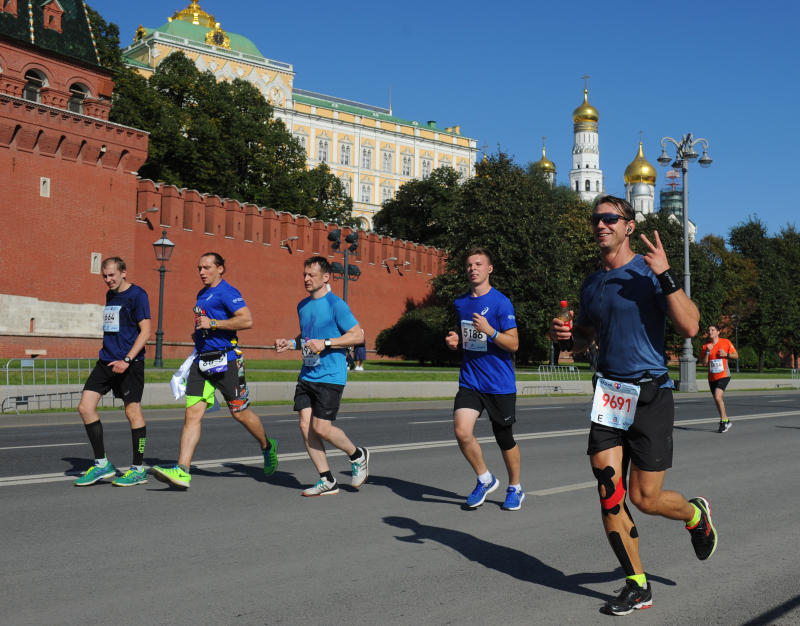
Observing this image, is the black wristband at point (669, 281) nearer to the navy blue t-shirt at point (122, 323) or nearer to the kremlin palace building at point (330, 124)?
the navy blue t-shirt at point (122, 323)

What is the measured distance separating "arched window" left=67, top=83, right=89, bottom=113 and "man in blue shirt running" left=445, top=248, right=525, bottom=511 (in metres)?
37.8

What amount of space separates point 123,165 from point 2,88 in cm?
587

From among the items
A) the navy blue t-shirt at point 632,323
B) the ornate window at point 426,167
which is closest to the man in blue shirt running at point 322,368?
the navy blue t-shirt at point 632,323

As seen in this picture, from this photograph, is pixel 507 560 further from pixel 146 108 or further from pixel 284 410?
pixel 146 108

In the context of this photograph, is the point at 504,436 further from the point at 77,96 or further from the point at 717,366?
the point at 77,96

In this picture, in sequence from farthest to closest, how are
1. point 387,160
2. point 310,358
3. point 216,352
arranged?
point 387,160, point 216,352, point 310,358

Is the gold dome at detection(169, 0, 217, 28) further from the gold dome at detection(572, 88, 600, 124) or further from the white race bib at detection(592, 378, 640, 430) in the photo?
the white race bib at detection(592, 378, 640, 430)

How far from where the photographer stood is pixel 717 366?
16.9m

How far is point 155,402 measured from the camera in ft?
66.2

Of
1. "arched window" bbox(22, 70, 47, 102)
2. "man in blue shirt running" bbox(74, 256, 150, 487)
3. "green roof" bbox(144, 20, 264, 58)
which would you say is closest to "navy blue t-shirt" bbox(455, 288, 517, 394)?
"man in blue shirt running" bbox(74, 256, 150, 487)

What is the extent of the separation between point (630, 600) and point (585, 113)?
472 feet

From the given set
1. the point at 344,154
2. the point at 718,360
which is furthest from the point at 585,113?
the point at 718,360

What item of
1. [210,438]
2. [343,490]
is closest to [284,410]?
[210,438]

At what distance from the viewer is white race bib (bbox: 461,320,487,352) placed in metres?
7.33
